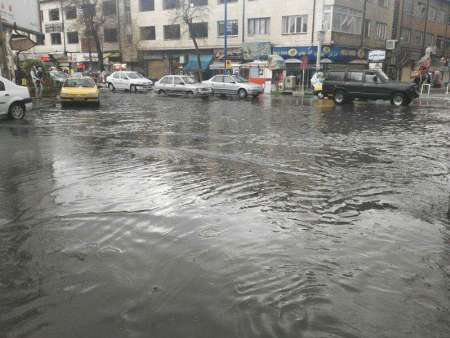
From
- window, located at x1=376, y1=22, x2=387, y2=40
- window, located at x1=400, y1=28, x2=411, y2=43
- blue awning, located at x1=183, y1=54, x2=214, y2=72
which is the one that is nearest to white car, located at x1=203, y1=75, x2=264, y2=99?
blue awning, located at x1=183, y1=54, x2=214, y2=72

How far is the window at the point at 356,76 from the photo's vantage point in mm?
23797

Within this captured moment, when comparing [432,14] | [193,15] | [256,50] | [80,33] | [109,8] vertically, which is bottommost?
[256,50]

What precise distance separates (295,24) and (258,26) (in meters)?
4.12

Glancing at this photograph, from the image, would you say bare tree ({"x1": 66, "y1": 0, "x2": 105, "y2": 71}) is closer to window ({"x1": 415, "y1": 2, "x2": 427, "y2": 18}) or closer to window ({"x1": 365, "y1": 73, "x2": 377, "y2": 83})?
window ({"x1": 365, "y1": 73, "x2": 377, "y2": 83})

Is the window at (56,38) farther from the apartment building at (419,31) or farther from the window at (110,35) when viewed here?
the apartment building at (419,31)

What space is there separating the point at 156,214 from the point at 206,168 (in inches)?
109

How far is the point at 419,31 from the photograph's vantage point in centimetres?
5141

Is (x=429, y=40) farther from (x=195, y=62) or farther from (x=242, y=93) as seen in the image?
(x=242, y=93)

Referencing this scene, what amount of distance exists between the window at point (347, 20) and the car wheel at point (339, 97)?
54.6ft

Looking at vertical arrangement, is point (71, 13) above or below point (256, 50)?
above


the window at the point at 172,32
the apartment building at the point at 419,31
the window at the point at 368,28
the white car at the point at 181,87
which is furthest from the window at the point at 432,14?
the white car at the point at 181,87

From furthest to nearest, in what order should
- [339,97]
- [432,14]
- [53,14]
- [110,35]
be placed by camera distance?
[53,14], [110,35], [432,14], [339,97]

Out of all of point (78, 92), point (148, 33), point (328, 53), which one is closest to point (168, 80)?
point (78, 92)

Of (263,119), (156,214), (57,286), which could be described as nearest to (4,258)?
(57,286)
